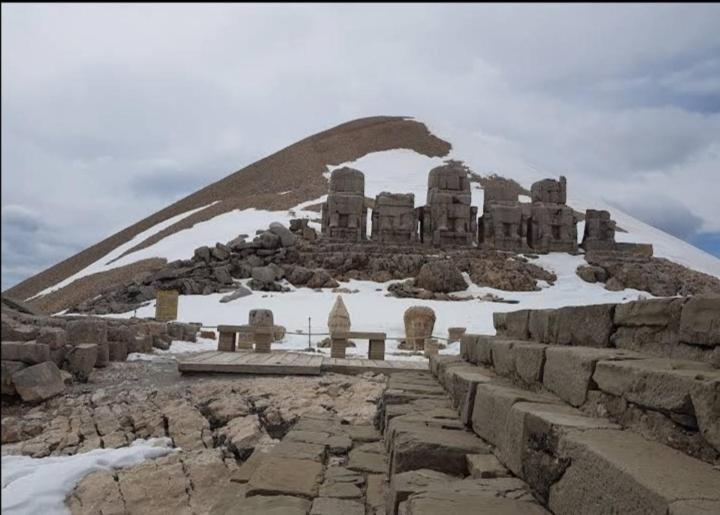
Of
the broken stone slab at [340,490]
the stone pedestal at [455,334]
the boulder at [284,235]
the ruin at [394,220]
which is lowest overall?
the broken stone slab at [340,490]

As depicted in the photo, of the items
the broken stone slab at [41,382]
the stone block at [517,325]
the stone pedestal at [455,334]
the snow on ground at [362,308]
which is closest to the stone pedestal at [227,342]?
the snow on ground at [362,308]

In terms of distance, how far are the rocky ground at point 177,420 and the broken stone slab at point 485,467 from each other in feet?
→ 9.41

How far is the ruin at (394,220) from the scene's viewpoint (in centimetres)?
3064

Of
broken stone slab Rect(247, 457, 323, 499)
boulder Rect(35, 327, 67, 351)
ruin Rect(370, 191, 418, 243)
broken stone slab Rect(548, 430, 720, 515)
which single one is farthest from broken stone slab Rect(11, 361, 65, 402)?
ruin Rect(370, 191, 418, 243)

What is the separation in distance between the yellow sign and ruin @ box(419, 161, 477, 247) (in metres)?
15.9

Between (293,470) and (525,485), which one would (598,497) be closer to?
(525,485)

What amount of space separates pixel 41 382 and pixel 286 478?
426cm

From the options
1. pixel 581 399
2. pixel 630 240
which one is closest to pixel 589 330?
pixel 581 399

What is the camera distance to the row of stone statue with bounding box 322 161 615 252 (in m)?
30.8

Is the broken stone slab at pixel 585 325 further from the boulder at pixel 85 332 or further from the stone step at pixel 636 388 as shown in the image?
the boulder at pixel 85 332

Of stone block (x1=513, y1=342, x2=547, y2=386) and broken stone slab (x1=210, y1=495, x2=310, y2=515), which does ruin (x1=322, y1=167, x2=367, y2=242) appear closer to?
stone block (x1=513, y1=342, x2=547, y2=386)

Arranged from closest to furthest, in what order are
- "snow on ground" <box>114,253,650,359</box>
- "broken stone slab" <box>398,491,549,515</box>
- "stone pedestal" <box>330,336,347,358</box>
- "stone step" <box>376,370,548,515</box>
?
1. "broken stone slab" <box>398,491,549,515</box>
2. "stone step" <box>376,370,548,515</box>
3. "stone pedestal" <box>330,336,347,358</box>
4. "snow on ground" <box>114,253,650,359</box>

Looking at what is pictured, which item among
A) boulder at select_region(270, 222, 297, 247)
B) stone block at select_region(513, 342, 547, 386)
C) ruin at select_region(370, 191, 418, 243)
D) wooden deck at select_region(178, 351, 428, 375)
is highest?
ruin at select_region(370, 191, 418, 243)

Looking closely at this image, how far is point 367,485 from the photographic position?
4430mm
